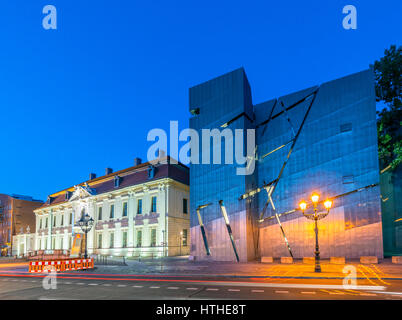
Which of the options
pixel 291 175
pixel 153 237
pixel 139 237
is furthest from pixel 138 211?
pixel 291 175

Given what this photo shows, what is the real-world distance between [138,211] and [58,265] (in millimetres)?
18021

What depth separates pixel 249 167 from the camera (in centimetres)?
3103

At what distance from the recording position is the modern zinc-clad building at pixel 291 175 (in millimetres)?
27656

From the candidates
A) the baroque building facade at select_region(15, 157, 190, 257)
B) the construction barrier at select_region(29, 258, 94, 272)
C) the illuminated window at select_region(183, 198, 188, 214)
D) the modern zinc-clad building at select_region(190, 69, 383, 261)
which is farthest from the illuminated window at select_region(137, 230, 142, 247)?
the construction barrier at select_region(29, 258, 94, 272)

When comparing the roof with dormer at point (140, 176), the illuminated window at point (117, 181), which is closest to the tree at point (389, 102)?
the roof with dormer at point (140, 176)

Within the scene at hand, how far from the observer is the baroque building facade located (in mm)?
39219

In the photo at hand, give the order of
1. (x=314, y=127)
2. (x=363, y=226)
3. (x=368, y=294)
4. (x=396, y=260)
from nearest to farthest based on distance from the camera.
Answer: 1. (x=368, y=294)
2. (x=396, y=260)
3. (x=363, y=226)
4. (x=314, y=127)

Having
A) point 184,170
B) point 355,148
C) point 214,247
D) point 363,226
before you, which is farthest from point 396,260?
point 184,170

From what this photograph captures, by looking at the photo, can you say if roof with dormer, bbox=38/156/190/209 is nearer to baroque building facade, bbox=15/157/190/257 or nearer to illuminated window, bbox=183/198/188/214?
baroque building facade, bbox=15/157/190/257

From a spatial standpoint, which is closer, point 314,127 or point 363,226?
point 363,226

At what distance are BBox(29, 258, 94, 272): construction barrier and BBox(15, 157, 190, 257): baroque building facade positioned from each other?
11856 millimetres

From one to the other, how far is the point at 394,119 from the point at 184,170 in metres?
24.5

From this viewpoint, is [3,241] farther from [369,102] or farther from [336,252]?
[369,102]

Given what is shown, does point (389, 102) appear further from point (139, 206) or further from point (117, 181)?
point (117, 181)
